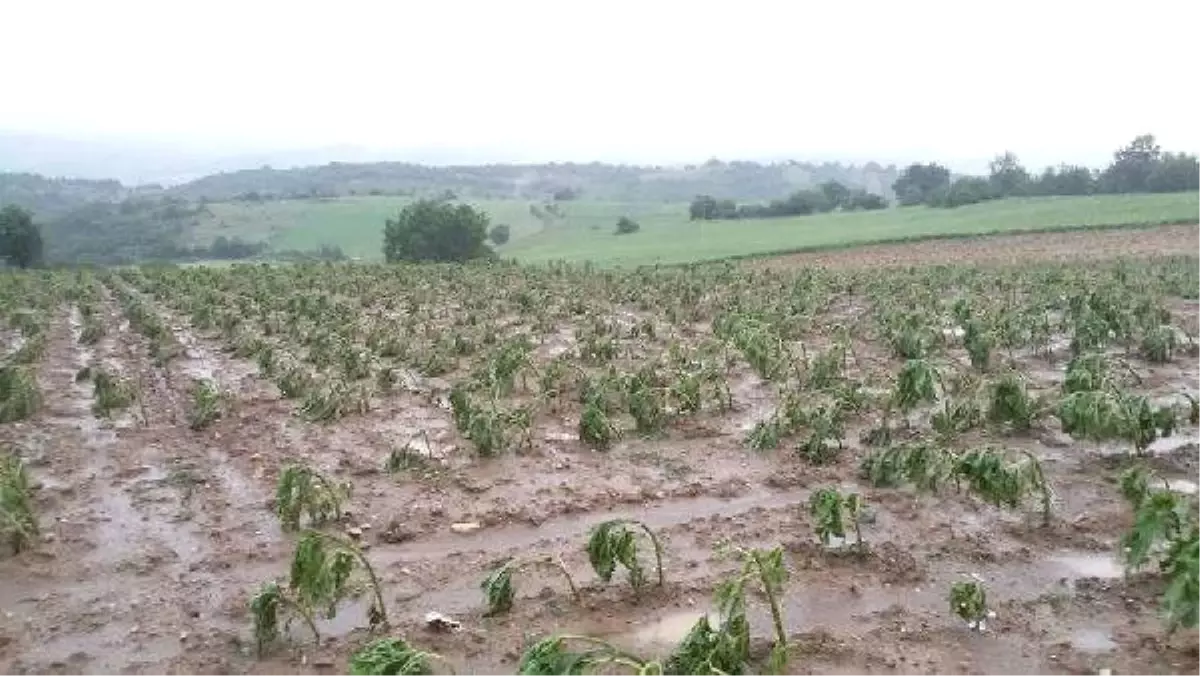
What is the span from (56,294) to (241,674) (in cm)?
2531

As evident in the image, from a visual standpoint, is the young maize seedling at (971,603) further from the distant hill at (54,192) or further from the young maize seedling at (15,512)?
the distant hill at (54,192)

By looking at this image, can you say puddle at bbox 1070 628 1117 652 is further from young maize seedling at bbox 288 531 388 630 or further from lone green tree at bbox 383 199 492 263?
lone green tree at bbox 383 199 492 263

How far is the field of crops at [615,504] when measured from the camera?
632cm

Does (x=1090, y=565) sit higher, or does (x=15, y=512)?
(x=15, y=512)

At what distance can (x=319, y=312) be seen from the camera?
20.3 m

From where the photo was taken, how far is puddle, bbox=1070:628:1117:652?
616 cm

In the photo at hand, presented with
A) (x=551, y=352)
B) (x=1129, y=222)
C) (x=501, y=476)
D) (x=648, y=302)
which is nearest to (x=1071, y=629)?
(x=501, y=476)

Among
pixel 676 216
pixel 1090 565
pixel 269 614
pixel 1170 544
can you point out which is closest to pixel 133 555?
pixel 269 614

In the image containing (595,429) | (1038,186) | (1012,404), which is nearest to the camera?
(1012,404)

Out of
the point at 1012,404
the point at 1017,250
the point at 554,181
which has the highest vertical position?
the point at 554,181

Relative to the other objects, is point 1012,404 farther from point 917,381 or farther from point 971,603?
point 971,603

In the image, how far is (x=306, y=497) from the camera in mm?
8133

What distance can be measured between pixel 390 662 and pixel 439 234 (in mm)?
47949

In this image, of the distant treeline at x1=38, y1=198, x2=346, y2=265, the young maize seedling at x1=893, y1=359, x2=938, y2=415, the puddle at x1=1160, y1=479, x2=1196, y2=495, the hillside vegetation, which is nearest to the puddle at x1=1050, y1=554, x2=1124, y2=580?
the puddle at x1=1160, y1=479, x2=1196, y2=495
